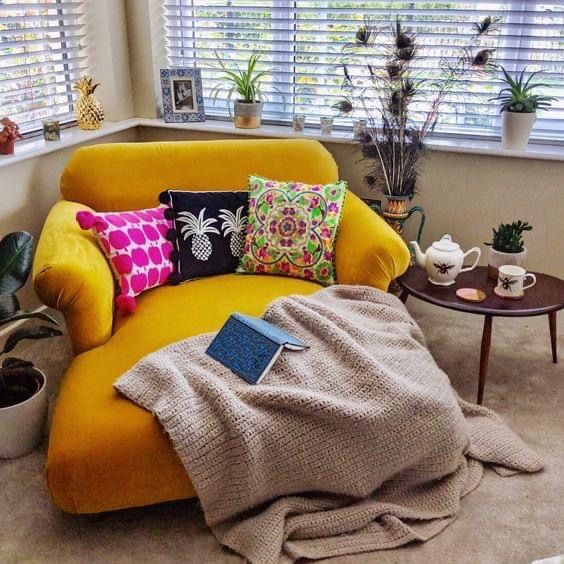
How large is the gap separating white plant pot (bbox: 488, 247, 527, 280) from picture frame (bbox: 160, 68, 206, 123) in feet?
5.19

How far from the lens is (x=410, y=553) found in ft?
5.24

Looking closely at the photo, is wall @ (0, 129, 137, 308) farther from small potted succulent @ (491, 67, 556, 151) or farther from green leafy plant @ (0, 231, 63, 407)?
small potted succulent @ (491, 67, 556, 151)

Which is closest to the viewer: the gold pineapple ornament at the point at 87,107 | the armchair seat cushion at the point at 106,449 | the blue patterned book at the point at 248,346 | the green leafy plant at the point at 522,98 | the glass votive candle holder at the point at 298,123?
the armchair seat cushion at the point at 106,449

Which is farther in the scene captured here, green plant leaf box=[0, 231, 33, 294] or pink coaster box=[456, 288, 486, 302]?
pink coaster box=[456, 288, 486, 302]

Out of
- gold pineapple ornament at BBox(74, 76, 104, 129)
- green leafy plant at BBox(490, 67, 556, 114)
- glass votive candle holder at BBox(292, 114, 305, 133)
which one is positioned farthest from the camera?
glass votive candle holder at BBox(292, 114, 305, 133)

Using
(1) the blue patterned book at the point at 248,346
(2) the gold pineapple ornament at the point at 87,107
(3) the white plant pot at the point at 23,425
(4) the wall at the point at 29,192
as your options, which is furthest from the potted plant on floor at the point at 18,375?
(2) the gold pineapple ornament at the point at 87,107

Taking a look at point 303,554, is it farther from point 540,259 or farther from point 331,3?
point 331,3

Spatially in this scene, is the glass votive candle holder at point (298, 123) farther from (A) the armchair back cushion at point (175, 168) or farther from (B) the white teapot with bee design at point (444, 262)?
(B) the white teapot with bee design at point (444, 262)

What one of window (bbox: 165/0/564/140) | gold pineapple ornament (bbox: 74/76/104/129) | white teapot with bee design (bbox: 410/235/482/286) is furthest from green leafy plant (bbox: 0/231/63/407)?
window (bbox: 165/0/564/140)

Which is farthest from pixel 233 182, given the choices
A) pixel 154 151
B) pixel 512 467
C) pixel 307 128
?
pixel 512 467

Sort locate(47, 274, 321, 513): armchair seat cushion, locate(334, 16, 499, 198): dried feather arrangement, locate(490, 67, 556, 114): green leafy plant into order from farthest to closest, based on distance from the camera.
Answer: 1. locate(490, 67, 556, 114): green leafy plant
2. locate(334, 16, 499, 198): dried feather arrangement
3. locate(47, 274, 321, 513): armchair seat cushion

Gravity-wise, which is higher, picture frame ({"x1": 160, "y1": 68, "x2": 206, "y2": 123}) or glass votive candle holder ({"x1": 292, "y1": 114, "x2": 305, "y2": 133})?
picture frame ({"x1": 160, "y1": 68, "x2": 206, "y2": 123})

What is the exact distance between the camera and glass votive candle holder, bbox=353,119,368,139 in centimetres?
264

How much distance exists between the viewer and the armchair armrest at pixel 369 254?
82.4 inches
